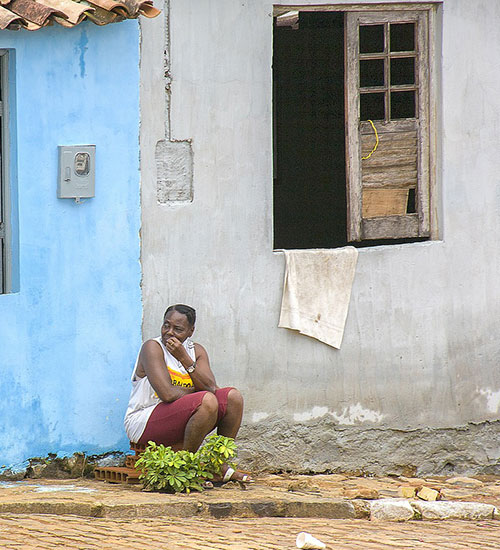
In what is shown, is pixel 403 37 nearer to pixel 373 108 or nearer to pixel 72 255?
pixel 373 108

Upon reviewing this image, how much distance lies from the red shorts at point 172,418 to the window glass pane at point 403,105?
250 cm

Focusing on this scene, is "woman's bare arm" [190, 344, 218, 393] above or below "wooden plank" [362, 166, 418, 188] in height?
below

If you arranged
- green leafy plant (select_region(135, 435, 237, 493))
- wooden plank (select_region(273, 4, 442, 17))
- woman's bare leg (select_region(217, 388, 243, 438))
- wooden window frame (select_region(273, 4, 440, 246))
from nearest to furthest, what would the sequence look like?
green leafy plant (select_region(135, 435, 237, 493)) → woman's bare leg (select_region(217, 388, 243, 438)) → wooden plank (select_region(273, 4, 442, 17)) → wooden window frame (select_region(273, 4, 440, 246))

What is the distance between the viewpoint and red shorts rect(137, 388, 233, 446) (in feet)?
20.7

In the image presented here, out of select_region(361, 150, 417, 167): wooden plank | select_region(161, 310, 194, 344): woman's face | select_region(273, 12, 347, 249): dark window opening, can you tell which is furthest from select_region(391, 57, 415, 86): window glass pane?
select_region(273, 12, 347, 249): dark window opening

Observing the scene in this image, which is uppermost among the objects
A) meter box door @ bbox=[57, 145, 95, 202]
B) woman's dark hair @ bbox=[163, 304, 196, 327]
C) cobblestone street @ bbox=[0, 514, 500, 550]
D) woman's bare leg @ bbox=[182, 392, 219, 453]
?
meter box door @ bbox=[57, 145, 95, 202]

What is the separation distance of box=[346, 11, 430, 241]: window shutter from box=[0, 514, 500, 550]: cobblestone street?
224cm

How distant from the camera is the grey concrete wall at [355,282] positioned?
6898mm

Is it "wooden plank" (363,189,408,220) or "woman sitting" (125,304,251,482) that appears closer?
"woman sitting" (125,304,251,482)

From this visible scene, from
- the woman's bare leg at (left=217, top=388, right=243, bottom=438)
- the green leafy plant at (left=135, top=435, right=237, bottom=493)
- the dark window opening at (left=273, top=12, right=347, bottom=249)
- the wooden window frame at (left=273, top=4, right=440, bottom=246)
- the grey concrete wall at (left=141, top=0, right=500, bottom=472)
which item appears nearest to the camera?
the green leafy plant at (left=135, top=435, right=237, bottom=493)

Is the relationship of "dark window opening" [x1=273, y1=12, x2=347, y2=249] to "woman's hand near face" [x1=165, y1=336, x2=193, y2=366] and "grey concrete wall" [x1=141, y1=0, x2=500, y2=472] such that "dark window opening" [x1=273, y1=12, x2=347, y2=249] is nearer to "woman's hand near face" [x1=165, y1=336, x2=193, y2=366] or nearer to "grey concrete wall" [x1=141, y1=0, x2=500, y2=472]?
"grey concrete wall" [x1=141, y1=0, x2=500, y2=472]

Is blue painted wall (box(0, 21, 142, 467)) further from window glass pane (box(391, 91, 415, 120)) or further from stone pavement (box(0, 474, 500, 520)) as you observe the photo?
Answer: window glass pane (box(391, 91, 415, 120))

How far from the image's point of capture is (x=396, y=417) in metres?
7.25

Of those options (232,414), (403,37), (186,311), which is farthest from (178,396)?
(403,37)
